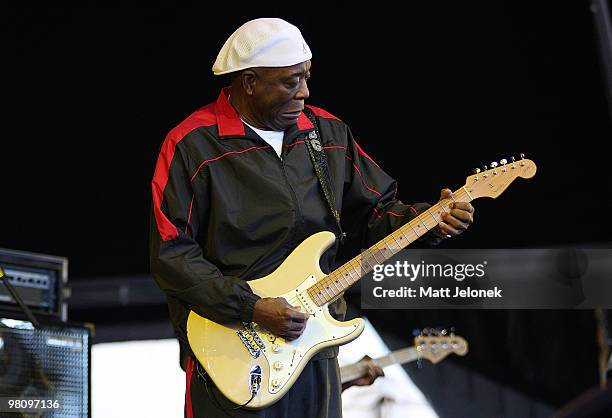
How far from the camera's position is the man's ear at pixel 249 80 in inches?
124

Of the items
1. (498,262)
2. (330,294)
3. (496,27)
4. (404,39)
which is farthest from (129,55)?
(330,294)

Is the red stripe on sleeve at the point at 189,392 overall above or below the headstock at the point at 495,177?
below

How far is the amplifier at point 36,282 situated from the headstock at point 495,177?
7.27ft

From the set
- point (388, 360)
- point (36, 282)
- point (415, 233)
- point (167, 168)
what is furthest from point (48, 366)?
point (415, 233)

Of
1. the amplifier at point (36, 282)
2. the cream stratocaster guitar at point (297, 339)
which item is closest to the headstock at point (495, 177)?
the cream stratocaster guitar at point (297, 339)

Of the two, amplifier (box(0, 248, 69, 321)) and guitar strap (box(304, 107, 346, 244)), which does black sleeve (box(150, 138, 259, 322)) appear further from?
amplifier (box(0, 248, 69, 321))

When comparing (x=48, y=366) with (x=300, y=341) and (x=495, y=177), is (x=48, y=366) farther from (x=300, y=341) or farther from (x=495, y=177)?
(x=495, y=177)

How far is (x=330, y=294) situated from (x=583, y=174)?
264 centimetres

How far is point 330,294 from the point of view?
120 inches

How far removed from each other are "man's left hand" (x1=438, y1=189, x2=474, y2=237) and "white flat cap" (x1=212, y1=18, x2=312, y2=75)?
0.61 m

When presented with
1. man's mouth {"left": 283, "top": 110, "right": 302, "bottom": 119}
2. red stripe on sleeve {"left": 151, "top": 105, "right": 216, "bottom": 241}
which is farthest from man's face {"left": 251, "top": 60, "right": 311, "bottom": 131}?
red stripe on sleeve {"left": 151, "top": 105, "right": 216, "bottom": 241}

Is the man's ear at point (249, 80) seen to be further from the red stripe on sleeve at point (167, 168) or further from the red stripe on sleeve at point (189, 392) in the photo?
the red stripe on sleeve at point (189, 392)

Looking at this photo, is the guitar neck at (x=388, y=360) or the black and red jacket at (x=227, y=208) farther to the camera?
the guitar neck at (x=388, y=360)

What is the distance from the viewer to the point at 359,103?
17.7 ft
